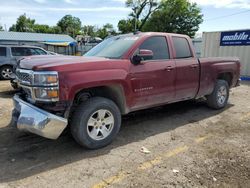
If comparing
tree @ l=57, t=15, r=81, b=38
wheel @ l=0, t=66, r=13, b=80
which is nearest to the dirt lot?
wheel @ l=0, t=66, r=13, b=80

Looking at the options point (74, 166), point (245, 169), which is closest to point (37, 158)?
point (74, 166)

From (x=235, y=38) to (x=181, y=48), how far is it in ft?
29.3

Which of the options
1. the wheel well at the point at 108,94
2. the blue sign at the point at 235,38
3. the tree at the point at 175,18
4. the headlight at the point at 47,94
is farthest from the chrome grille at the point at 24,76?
the tree at the point at 175,18

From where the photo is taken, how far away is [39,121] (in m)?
3.46

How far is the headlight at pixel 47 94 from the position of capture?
3.51 metres

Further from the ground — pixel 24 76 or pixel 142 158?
pixel 24 76

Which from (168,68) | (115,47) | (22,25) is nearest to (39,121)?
(115,47)

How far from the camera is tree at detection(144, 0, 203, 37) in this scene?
48.2 m

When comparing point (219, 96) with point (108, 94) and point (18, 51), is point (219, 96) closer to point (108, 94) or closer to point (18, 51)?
point (108, 94)

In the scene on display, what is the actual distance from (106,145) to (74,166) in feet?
2.57

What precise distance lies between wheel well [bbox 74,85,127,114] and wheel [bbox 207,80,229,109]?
9.80 feet

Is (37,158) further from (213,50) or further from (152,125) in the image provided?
(213,50)

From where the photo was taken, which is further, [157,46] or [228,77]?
[228,77]

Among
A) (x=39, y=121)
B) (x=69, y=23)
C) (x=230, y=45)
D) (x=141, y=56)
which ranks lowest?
(x=39, y=121)
